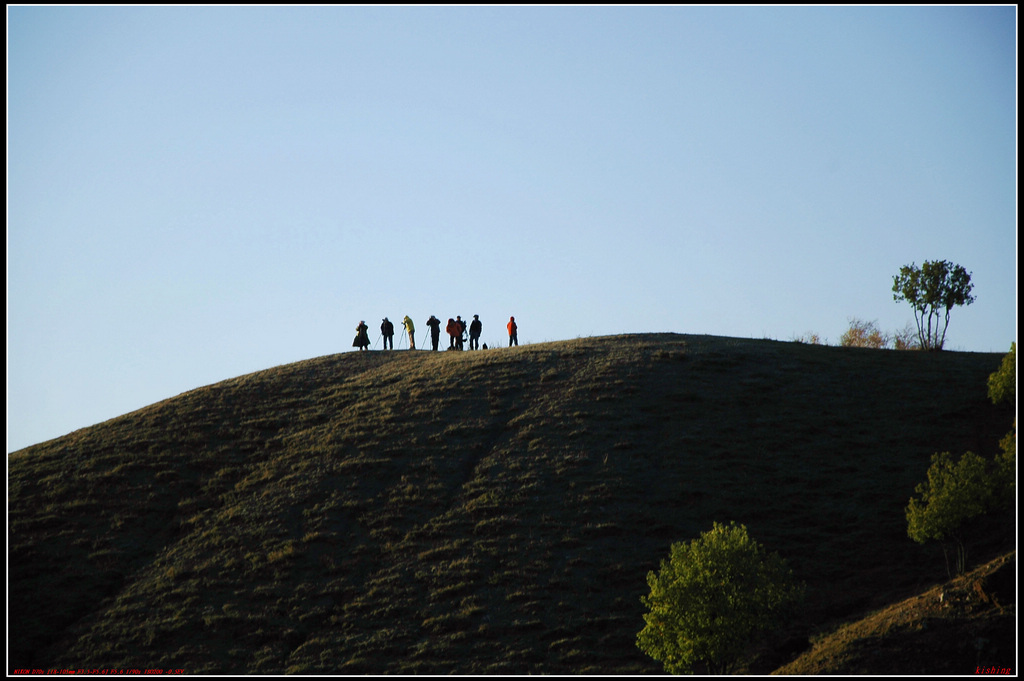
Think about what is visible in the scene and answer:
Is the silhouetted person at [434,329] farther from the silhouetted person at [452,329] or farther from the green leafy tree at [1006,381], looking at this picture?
the green leafy tree at [1006,381]

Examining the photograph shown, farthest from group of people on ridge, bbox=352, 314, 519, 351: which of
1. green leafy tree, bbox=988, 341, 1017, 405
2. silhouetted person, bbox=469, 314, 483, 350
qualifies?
green leafy tree, bbox=988, 341, 1017, 405

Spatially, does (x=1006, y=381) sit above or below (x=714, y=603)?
above

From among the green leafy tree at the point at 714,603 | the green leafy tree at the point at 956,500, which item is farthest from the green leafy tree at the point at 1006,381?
the green leafy tree at the point at 714,603

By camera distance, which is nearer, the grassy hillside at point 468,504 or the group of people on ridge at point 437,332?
the grassy hillside at point 468,504

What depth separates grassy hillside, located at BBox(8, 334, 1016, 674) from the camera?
21.8 m

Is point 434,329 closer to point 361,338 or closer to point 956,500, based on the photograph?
point 361,338

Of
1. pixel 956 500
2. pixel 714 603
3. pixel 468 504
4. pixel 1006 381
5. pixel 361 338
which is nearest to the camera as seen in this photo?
pixel 714 603

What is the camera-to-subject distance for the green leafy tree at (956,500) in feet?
62.2

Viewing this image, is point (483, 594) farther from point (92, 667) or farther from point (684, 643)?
point (92, 667)

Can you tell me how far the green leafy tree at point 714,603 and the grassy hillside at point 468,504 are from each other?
147 centimetres

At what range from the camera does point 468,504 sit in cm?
2784

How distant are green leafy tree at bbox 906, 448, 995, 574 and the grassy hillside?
7.43ft

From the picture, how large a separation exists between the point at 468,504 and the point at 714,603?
12013 mm

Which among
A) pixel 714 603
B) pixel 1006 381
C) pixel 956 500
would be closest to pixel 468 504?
pixel 714 603
